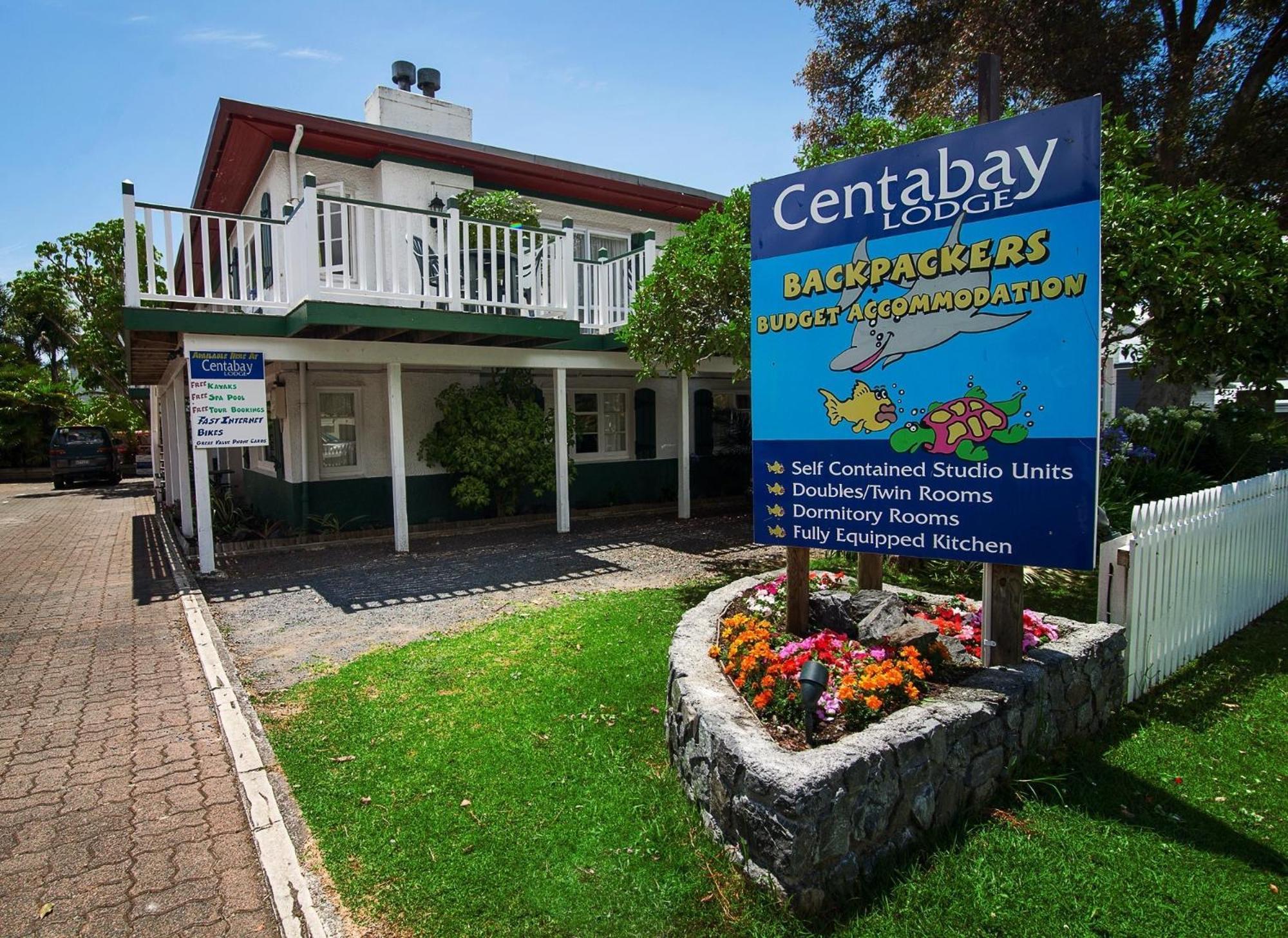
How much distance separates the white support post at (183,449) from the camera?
41.5 ft

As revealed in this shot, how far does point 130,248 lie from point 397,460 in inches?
150

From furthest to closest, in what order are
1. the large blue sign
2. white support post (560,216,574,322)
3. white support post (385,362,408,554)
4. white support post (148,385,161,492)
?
white support post (148,385,161,492) → white support post (560,216,574,322) → white support post (385,362,408,554) → the large blue sign

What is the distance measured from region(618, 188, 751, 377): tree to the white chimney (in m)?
7.86

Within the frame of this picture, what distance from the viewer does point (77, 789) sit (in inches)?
152

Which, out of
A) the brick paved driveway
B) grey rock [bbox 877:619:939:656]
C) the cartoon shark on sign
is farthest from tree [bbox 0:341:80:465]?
grey rock [bbox 877:619:939:656]

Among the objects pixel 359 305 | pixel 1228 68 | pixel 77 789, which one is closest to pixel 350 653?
pixel 77 789

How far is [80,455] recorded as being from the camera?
2459 cm

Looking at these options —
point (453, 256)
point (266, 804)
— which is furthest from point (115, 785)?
point (453, 256)

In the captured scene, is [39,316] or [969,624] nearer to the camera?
[969,624]

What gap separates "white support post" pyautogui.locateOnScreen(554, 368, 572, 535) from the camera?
39.0ft

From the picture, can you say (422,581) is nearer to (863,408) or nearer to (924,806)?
(863,408)

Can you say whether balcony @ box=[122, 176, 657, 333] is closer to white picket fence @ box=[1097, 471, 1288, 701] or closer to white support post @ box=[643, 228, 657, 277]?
white support post @ box=[643, 228, 657, 277]

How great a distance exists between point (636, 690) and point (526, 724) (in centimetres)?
81

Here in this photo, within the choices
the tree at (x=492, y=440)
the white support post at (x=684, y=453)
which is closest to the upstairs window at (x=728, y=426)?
the white support post at (x=684, y=453)
